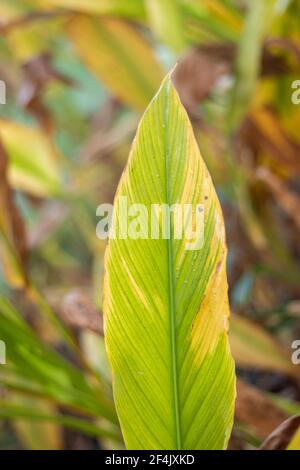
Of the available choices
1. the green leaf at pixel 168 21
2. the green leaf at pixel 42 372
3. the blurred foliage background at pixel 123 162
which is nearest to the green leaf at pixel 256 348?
the blurred foliage background at pixel 123 162

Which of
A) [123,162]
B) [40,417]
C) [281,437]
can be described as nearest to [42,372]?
[40,417]

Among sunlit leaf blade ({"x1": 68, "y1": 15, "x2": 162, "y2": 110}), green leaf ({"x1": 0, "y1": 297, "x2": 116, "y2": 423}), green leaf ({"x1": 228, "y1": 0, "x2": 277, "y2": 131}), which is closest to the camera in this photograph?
green leaf ({"x1": 0, "y1": 297, "x2": 116, "y2": 423})

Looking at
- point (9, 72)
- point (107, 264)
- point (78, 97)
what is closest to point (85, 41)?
point (9, 72)

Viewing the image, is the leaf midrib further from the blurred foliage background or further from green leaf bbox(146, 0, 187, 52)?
green leaf bbox(146, 0, 187, 52)

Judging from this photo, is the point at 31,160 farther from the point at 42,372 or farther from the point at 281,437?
the point at 281,437

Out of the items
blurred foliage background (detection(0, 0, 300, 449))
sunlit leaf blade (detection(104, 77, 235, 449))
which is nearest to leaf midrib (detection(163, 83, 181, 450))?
sunlit leaf blade (detection(104, 77, 235, 449))

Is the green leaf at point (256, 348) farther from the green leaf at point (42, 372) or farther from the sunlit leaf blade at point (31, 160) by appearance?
the sunlit leaf blade at point (31, 160)
